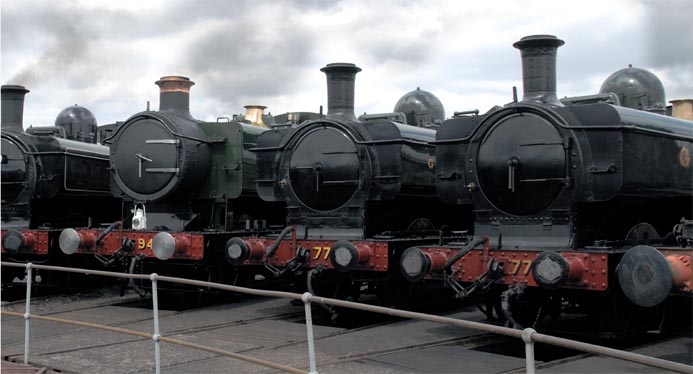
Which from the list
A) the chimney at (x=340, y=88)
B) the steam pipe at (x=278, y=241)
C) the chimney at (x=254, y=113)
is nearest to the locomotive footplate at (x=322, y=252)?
the steam pipe at (x=278, y=241)

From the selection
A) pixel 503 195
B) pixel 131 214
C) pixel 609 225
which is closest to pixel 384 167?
pixel 503 195

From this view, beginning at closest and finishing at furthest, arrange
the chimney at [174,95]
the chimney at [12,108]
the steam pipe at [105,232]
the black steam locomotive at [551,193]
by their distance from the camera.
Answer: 1. the black steam locomotive at [551,193]
2. the steam pipe at [105,232]
3. the chimney at [174,95]
4. the chimney at [12,108]

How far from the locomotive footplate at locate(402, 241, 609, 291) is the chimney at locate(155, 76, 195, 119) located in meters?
4.84

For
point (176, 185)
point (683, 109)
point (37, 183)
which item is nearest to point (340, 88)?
point (176, 185)

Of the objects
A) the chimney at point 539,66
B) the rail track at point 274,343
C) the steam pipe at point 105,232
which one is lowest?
the rail track at point 274,343

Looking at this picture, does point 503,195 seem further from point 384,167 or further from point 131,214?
point 131,214

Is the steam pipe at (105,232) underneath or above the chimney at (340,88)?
underneath

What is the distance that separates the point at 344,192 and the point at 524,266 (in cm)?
283

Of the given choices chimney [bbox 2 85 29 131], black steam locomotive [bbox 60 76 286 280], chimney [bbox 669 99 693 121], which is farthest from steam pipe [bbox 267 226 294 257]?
chimney [bbox 669 99 693 121]

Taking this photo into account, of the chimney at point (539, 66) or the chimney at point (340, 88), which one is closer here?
the chimney at point (539, 66)

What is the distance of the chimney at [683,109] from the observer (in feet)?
36.2

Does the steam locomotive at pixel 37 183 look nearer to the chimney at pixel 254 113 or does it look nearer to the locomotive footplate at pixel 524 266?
the chimney at pixel 254 113

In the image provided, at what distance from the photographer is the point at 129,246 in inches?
408

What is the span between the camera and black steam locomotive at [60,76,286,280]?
10.6 meters
